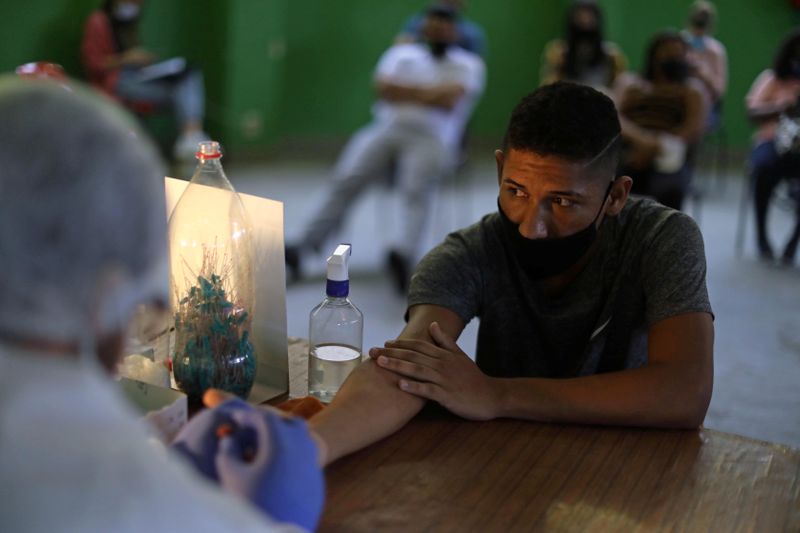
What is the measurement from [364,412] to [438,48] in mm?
3932

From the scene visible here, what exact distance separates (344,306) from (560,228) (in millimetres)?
383

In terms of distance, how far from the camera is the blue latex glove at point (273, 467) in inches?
33.3

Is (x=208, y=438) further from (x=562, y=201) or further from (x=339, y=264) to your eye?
(x=562, y=201)

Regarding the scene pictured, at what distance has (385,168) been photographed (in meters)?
4.65

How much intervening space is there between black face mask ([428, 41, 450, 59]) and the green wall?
195cm

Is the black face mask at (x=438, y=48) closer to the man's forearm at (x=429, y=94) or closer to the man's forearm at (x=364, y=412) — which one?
the man's forearm at (x=429, y=94)

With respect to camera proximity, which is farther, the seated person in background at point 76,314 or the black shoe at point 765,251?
the black shoe at point 765,251

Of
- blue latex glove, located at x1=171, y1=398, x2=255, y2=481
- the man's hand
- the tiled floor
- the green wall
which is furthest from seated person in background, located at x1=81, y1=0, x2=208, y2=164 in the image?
blue latex glove, located at x1=171, y1=398, x2=255, y2=481

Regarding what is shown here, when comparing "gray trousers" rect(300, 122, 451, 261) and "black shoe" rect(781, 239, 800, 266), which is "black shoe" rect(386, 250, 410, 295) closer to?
"gray trousers" rect(300, 122, 451, 261)

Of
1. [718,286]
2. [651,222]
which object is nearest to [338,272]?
[651,222]

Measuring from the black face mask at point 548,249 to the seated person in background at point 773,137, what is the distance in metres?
3.98

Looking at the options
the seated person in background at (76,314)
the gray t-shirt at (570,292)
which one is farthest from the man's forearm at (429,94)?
the seated person in background at (76,314)

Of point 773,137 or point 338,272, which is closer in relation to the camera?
point 338,272

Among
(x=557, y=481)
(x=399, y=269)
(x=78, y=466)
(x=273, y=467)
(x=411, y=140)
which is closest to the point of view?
(x=78, y=466)
